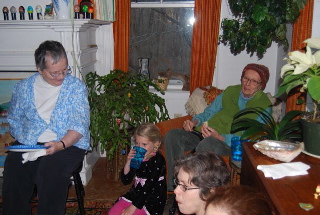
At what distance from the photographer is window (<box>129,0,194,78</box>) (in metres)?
3.60

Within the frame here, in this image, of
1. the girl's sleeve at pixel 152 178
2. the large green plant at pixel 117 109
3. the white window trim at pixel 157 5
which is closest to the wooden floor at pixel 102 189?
the large green plant at pixel 117 109

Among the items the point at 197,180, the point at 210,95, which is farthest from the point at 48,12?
the point at 197,180

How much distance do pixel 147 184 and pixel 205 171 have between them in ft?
2.45

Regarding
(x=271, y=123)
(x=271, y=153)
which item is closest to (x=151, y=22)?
(x=271, y=123)

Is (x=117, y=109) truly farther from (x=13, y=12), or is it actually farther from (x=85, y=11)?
(x=13, y=12)

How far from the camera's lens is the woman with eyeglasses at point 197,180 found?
1.44 m

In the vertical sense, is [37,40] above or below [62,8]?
below

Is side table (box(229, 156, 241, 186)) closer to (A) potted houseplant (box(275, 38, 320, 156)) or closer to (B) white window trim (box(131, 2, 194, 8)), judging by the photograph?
(A) potted houseplant (box(275, 38, 320, 156))

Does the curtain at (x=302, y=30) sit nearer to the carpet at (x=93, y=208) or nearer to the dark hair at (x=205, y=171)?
the dark hair at (x=205, y=171)

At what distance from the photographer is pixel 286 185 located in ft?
4.17

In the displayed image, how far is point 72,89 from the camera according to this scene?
2.28 meters

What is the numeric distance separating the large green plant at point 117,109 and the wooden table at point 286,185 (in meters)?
1.51

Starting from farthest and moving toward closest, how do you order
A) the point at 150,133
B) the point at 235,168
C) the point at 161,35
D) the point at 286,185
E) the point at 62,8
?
1. the point at 161,35
2. the point at 62,8
3. the point at 150,133
4. the point at 235,168
5. the point at 286,185

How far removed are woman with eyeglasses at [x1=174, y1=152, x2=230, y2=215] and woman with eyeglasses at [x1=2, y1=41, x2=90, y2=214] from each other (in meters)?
0.87
